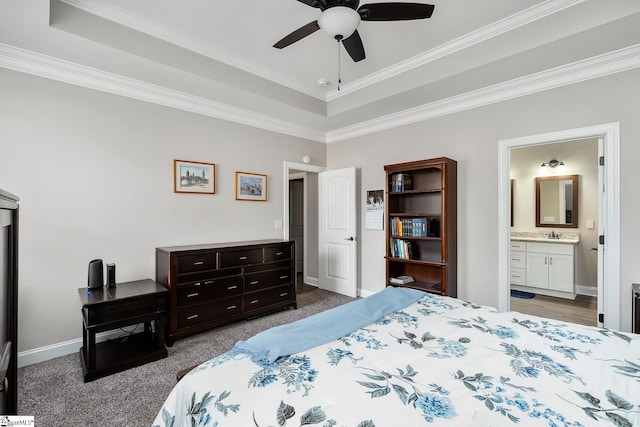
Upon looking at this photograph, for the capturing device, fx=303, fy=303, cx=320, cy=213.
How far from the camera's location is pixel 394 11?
1.98 meters

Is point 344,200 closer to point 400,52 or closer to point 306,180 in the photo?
point 306,180

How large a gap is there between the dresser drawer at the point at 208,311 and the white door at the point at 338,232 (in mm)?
1818

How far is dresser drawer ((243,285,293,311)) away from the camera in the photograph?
3.62 m

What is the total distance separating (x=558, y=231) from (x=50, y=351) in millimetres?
6745

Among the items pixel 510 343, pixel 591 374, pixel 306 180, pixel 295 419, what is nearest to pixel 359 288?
pixel 306 180

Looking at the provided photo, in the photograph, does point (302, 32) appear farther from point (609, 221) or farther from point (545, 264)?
point (545, 264)

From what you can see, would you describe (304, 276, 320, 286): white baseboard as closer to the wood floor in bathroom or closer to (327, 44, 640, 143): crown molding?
(327, 44, 640, 143): crown molding

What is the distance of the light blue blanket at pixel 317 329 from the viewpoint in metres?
1.40

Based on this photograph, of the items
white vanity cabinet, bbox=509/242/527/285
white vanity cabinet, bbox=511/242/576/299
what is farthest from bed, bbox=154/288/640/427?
white vanity cabinet, bbox=509/242/527/285

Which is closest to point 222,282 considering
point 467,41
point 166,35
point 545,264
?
point 166,35

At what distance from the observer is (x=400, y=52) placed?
10.2ft

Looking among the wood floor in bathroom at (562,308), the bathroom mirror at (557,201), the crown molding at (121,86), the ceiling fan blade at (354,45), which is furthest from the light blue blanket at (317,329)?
the bathroom mirror at (557,201)

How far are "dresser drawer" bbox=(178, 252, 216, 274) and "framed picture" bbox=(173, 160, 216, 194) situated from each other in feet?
2.84

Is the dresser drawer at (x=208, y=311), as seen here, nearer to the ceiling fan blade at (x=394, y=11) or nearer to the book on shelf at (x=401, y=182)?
the book on shelf at (x=401, y=182)
